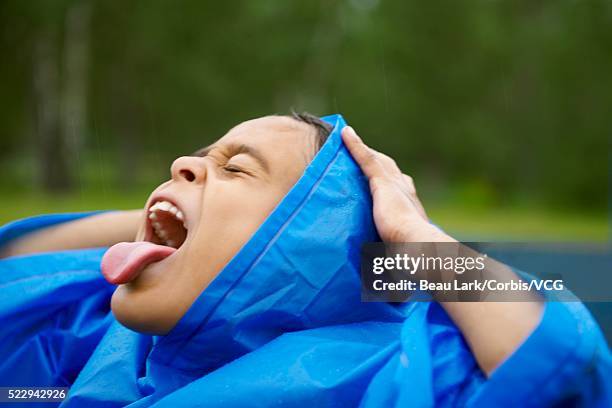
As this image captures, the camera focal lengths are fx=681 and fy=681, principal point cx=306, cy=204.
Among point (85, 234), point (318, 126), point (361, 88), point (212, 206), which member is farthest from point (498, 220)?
point (212, 206)

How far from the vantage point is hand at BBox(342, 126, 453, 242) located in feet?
4.35

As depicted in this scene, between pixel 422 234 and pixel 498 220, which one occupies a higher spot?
pixel 422 234

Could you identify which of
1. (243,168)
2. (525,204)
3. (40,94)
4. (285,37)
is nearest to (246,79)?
(285,37)

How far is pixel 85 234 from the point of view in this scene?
1914 mm

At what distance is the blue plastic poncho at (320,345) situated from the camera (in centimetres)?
108

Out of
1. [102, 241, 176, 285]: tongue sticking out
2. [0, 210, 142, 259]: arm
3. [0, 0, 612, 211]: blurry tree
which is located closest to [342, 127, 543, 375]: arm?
[102, 241, 176, 285]: tongue sticking out

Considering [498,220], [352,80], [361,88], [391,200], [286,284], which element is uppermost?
[391,200]

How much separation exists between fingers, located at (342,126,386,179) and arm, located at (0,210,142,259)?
0.70 metres

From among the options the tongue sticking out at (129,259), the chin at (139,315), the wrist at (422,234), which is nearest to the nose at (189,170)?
the tongue sticking out at (129,259)

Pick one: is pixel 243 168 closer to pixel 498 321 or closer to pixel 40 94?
pixel 498 321

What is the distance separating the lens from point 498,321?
1148 mm

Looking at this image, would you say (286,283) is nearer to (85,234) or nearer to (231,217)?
(231,217)

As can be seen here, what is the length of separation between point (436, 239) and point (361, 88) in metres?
17.1

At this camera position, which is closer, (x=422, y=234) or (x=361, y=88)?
(x=422, y=234)
